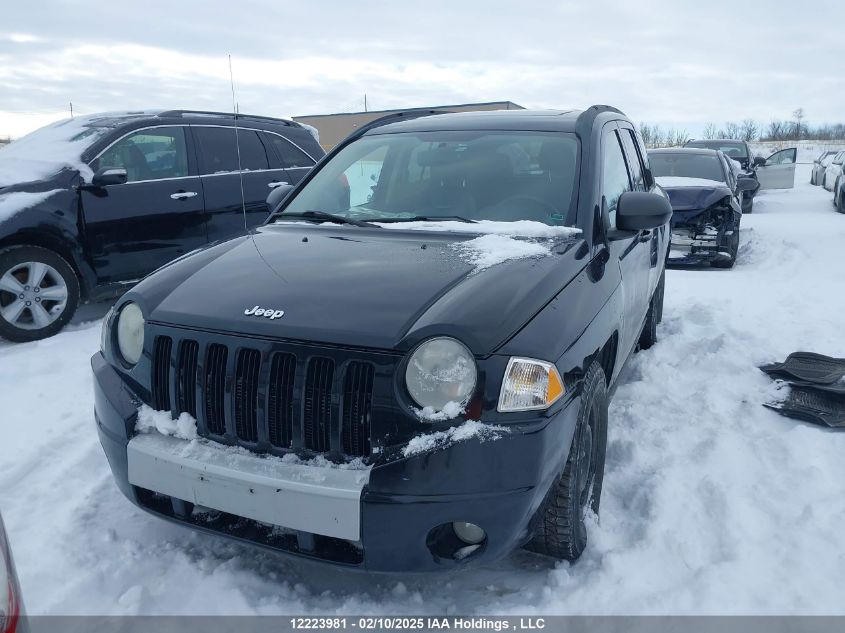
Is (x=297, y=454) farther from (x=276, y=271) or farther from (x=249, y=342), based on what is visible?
(x=276, y=271)

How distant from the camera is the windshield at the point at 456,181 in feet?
10.7

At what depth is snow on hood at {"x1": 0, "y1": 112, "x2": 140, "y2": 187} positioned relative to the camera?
221 inches

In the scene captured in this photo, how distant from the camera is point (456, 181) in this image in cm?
344

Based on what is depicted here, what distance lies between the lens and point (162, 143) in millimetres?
6270

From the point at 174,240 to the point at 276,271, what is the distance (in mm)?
3880

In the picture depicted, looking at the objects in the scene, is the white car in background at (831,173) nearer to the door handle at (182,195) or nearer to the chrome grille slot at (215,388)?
the door handle at (182,195)

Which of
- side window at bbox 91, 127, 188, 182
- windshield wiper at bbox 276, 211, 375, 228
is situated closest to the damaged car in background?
side window at bbox 91, 127, 188, 182

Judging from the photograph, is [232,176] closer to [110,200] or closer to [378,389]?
[110,200]

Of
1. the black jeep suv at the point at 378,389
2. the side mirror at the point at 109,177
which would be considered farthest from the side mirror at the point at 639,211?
the side mirror at the point at 109,177

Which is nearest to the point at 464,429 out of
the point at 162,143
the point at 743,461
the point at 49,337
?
the point at 743,461

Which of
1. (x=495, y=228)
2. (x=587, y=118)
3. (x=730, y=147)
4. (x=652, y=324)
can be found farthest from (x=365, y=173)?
(x=730, y=147)

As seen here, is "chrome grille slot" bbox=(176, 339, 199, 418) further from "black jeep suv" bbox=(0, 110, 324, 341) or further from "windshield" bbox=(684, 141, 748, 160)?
"windshield" bbox=(684, 141, 748, 160)

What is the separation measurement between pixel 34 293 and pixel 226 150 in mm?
2286

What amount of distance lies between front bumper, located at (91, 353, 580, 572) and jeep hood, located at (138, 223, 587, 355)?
0.35 meters
